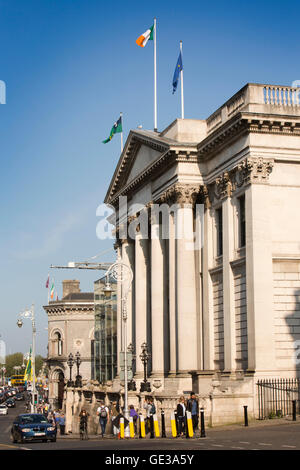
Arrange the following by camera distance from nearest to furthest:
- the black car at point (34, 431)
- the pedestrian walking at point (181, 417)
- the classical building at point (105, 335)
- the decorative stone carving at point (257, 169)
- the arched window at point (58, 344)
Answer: the pedestrian walking at point (181, 417) → the black car at point (34, 431) → the decorative stone carving at point (257, 169) → the classical building at point (105, 335) → the arched window at point (58, 344)

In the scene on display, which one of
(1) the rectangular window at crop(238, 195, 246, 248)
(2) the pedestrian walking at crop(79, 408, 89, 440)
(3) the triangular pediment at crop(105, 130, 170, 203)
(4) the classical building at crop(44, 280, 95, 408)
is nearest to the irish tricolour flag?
(3) the triangular pediment at crop(105, 130, 170, 203)

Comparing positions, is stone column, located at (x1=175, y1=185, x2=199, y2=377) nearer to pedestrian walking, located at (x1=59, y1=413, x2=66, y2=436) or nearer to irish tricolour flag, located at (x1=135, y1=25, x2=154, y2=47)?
irish tricolour flag, located at (x1=135, y1=25, x2=154, y2=47)

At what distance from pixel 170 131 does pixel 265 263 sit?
13.5 m

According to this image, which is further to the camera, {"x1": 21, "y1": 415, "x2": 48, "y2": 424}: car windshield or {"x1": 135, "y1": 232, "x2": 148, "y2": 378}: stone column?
{"x1": 135, "y1": 232, "x2": 148, "y2": 378}: stone column

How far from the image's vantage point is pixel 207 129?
48.8m

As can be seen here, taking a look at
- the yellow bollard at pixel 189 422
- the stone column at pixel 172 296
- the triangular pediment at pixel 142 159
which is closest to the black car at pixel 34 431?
the yellow bollard at pixel 189 422

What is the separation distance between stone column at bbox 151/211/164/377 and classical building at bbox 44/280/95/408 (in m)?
60.6

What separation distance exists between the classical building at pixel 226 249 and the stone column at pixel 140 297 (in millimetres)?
1438

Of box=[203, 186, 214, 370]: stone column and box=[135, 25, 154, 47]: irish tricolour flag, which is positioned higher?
box=[135, 25, 154, 47]: irish tricolour flag

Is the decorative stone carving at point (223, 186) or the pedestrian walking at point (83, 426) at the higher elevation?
the decorative stone carving at point (223, 186)

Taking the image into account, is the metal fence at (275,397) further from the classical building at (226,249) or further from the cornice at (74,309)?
the cornice at (74,309)

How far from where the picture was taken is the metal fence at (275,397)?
37938 millimetres

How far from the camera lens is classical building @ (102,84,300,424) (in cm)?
4006

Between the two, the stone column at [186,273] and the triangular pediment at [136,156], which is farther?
the triangular pediment at [136,156]
